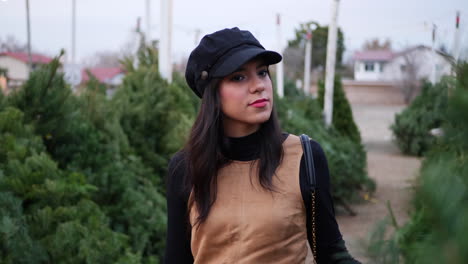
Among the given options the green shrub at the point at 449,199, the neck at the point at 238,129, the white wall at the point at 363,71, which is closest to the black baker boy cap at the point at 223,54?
the neck at the point at 238,129

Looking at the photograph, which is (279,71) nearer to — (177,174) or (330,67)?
(330,67)

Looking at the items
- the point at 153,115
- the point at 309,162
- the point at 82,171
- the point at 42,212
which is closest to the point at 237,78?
the point at 309,162

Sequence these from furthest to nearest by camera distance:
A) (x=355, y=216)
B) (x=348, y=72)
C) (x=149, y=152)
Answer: (x=348, y=72), (x=355, y=216), (x=149, y=152)

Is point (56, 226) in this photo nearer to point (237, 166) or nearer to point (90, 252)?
point (90, 252)

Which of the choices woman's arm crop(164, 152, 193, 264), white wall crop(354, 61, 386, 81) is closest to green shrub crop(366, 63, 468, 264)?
woman's arm crop(164, 152, 193, 264)

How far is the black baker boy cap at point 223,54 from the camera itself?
1.88 m

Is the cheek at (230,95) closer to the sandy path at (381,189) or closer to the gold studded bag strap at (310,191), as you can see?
the gold studded bag strap at (310,191)

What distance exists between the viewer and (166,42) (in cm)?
805

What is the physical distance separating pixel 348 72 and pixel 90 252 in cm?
7006

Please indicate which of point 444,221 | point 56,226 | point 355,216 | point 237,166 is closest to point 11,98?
point 56,226

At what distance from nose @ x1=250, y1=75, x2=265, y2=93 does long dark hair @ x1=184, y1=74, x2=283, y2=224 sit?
14 cm

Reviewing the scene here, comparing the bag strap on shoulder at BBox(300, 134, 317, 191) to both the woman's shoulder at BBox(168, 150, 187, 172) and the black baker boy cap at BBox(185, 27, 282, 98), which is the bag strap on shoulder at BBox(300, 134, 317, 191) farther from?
the woman's shoulder at BBox(168, 150, 187, 172)

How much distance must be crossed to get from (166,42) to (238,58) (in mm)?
6388

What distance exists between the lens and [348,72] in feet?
231
